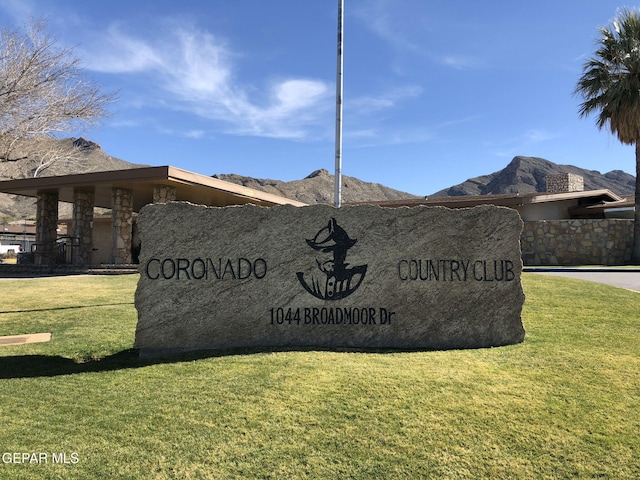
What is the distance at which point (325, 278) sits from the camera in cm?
592

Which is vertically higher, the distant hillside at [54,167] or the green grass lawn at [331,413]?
the distant hillside at [54,167]

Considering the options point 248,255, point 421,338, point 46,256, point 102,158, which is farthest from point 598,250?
point 102,158

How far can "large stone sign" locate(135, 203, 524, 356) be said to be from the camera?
579cm

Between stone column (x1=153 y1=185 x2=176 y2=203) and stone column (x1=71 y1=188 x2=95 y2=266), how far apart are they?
4.13 m

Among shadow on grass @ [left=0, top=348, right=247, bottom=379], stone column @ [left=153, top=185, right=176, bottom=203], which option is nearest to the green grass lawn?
shadow on grass @ [left=0, top=348, right=247, bottom=379]

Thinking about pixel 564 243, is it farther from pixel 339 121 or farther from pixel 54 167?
pixel 54 167

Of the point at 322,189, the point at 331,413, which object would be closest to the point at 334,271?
the point at 331,413

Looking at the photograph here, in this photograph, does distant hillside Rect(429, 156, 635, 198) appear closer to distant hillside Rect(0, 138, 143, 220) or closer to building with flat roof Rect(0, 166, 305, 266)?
distant hillside Rect(0, 138, 143, 220)

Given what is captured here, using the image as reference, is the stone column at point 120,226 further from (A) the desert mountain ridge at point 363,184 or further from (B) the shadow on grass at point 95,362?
(A) the desert mountain ridge at point 363,184

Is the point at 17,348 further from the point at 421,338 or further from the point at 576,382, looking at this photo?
the point at 576,382

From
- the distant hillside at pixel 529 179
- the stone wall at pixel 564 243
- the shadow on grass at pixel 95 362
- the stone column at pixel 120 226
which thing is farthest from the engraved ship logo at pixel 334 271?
the distant hillside at pixel 529 179

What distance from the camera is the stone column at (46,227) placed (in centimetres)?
2094

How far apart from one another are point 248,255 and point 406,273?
6.69 ft

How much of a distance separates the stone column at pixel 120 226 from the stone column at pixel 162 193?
1.76 m
